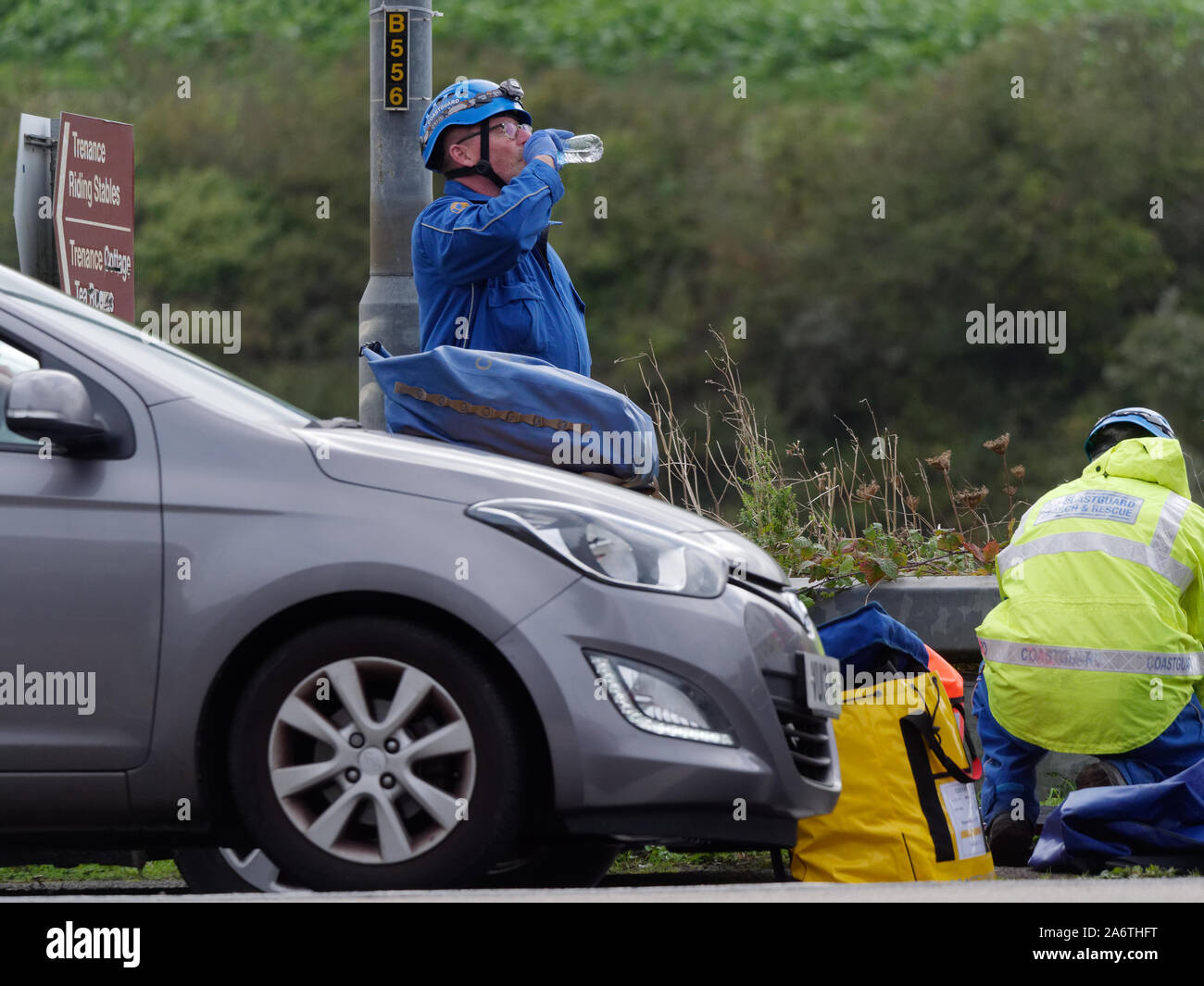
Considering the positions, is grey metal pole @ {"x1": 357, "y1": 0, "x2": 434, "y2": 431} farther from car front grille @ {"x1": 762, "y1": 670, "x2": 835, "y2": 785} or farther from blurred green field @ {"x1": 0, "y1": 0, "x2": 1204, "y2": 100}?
blurred green field @ {"x1": 0, "y1": 0, "x2": 1204, "y2": 100}

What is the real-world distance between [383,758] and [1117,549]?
100 inches

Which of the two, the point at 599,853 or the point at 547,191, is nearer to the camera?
the point at 599,853

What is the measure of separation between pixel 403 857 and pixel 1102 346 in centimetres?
3152

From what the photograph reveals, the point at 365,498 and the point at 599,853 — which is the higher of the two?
the point at 365,498

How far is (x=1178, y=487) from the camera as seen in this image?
582cm

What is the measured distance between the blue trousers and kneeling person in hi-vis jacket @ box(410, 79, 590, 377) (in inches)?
68.0

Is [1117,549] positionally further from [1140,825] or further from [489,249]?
[489,249]

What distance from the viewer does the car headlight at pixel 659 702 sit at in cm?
418

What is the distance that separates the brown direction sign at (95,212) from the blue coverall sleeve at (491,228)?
211 cm

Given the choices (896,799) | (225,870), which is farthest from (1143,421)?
(225,870)

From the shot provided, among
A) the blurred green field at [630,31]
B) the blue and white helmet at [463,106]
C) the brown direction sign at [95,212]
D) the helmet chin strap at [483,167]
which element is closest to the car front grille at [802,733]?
the helmet chin strap at [483,167]

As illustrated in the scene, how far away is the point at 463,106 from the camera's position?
599cm
